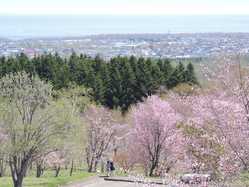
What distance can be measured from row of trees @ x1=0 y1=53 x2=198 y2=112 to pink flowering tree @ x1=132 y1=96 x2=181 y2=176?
63.3ft

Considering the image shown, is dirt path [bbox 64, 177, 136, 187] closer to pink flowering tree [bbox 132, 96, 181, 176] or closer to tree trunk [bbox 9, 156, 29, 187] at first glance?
tree trunk [bbox 9, 156, 29, 187]

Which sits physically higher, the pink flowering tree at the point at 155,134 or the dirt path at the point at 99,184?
the pink flowering tree at the point at 155,134

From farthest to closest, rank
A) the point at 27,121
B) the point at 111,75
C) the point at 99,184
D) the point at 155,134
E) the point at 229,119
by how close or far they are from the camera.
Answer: the point at 111,75 < the point at 155,134 < the point at 99,184 < the point at 27,121 < the point at 229,119

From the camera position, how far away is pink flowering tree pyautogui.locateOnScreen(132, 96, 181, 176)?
2881cm

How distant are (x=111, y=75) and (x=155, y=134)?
24.1 metres

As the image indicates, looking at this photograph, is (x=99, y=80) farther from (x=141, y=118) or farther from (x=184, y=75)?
(x=141, y=118)

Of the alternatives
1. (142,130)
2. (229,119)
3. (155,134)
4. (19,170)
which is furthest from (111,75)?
(229,119)

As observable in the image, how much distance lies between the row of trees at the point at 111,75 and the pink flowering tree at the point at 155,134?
19294mm

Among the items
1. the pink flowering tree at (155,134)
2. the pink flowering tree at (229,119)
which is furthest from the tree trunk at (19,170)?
the pink flowering tree at (229,119)

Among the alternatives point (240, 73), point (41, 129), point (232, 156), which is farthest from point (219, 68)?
point (41, 129)

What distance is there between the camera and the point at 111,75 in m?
52.8

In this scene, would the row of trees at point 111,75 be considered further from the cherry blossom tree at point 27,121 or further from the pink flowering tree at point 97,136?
the cherry blossom tree at point 27,121

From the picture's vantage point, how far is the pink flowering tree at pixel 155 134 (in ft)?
94.5

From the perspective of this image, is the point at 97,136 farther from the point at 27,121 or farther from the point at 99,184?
the point at 27,121
